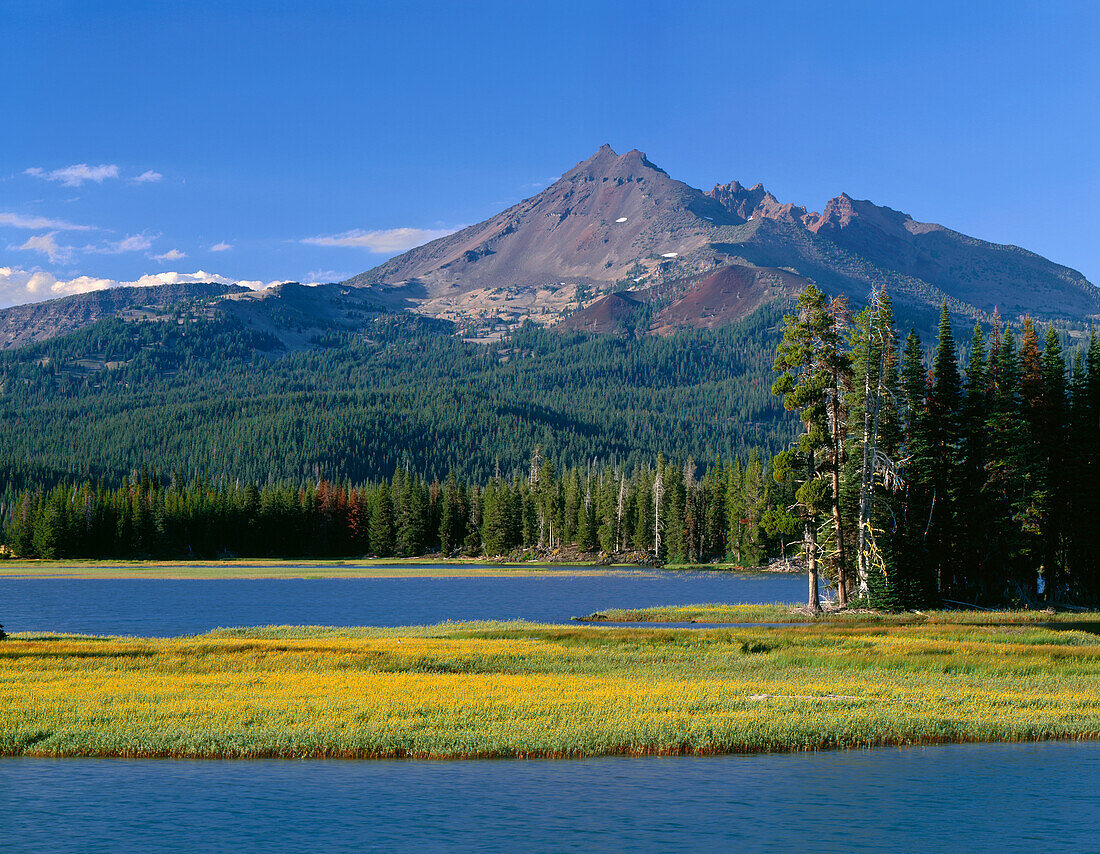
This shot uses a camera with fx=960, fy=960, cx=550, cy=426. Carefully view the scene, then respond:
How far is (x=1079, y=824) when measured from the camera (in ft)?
73.9

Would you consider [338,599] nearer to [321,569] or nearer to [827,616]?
[827,616]

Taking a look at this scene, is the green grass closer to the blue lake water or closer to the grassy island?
the grassy island

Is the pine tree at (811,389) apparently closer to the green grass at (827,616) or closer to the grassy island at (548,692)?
the green grass at (827,616)

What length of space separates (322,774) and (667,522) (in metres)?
150

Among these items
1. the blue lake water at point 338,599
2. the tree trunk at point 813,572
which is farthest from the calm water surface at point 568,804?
the blue lake water at point 338,599

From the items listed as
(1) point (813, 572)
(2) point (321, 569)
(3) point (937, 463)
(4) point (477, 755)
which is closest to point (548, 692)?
(4) point (477, 755)

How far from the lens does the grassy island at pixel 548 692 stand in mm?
29516

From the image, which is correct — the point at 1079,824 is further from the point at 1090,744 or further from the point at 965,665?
the point at 965,665

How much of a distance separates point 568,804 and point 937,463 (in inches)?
2247

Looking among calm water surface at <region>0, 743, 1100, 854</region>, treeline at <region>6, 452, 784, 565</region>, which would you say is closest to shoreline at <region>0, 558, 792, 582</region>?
treeline at <region>6, 452, 784, 565</region>

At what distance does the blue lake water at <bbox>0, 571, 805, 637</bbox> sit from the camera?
73656mm

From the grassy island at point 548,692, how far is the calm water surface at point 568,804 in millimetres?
1424

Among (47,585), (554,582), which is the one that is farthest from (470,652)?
(47,585)

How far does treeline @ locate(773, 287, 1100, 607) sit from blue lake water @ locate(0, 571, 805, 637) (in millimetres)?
21774
